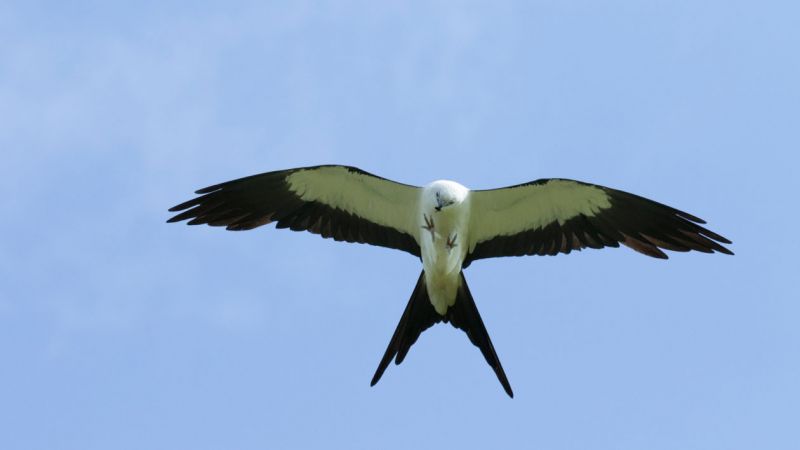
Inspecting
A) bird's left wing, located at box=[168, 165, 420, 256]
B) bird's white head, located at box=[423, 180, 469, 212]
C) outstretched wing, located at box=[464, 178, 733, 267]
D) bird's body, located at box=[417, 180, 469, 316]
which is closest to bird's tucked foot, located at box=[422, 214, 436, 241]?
bird's body, located at box=[417, 180, 469, 316]

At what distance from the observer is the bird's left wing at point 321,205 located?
39.4 feet

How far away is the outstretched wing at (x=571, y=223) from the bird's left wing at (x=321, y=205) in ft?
2.77

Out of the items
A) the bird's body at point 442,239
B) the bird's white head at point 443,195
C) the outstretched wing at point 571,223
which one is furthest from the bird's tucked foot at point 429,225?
the outstretched wing at point 571,223

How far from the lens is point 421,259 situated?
12180 millimetres

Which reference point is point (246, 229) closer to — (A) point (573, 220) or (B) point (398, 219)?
(B) point (398, 219)

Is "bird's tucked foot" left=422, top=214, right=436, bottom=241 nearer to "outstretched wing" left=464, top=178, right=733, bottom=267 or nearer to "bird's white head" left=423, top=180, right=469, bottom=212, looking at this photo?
"bird's white head" left=423, top=180, right=469, bottom=212

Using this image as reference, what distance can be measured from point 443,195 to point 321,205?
1.62 meters

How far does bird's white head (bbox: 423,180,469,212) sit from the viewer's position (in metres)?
11.4

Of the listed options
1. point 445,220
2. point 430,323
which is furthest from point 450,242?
point 430,323

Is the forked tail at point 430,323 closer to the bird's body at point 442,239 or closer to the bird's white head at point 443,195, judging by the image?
the bird's body at point 442,239

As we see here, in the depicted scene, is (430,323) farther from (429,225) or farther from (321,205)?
(321,205)

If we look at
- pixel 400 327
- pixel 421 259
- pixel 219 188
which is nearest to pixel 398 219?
pixel 421 259

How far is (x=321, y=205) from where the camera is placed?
40.2ft

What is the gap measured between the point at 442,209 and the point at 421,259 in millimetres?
936
